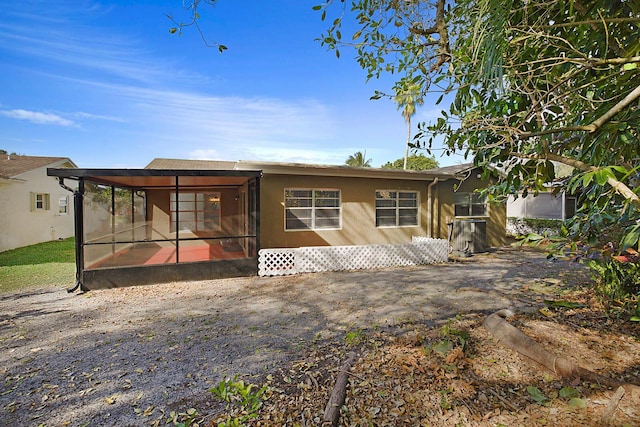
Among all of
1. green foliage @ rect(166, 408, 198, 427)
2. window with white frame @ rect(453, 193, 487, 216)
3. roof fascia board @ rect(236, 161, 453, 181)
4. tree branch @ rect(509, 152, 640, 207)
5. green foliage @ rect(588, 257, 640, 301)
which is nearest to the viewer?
tree branch @ rect(509, 152, 640, 207)

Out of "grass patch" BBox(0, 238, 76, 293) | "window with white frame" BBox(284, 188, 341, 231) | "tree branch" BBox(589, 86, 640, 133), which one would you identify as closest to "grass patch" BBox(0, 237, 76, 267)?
"grass patch" BBox(0, 238, 76, 293)

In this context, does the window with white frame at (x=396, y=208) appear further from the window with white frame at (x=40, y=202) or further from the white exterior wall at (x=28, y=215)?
the window with white frame at (x=40, y=202)

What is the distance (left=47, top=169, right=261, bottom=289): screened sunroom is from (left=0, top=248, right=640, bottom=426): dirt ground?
0.84 meters

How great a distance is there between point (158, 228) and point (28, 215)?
904 centimetres

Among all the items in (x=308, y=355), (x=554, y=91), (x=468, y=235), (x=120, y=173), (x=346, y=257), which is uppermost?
(x=554, y=91)

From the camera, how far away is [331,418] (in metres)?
2.36

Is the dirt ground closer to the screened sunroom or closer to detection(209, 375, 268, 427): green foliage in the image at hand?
detection(209, 375, 268, 427): green foliage

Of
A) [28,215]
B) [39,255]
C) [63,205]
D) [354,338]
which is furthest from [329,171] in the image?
[63,205]

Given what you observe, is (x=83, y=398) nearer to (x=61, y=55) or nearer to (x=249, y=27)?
(x=249, y=27)

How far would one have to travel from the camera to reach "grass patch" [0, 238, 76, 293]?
771cm

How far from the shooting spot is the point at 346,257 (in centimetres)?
902

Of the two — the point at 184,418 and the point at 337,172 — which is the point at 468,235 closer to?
the point at 337,172

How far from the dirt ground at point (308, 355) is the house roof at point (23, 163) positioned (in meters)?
11.4

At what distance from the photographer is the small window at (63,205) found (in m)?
17.2
